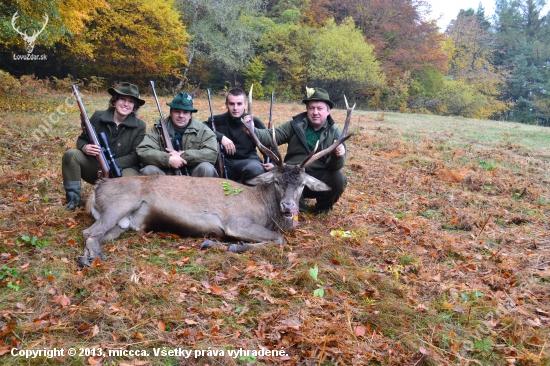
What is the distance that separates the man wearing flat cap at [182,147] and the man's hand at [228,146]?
485mm

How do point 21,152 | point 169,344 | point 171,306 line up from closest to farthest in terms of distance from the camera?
1. point 169,344
2. point 171,306
3. point 21,152

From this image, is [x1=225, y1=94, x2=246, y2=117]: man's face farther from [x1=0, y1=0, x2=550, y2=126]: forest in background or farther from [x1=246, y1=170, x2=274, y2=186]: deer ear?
[x1=0, y1=0, x2=550, y2=126]: forest in background

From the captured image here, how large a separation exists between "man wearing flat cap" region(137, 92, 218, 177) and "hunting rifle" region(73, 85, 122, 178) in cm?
44

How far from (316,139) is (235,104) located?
5.07ft

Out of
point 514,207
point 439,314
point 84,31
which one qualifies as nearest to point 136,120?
point 439,314

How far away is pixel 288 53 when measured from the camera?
115 feet

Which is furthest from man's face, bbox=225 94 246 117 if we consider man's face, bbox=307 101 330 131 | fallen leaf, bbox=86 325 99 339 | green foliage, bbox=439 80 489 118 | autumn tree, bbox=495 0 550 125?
autumn tree, bbox=495 0 550 125

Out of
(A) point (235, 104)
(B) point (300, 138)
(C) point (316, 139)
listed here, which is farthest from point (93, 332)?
(A) point (235, 104)

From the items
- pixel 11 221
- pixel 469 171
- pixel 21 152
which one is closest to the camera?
pixel 11 221

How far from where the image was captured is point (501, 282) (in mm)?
4629

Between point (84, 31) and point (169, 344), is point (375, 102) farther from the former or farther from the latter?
point (169, 344)

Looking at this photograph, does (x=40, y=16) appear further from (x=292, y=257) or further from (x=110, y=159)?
(x=292, y=257)

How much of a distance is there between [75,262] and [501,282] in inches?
186

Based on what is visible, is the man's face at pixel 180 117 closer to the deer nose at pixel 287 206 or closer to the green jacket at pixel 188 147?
the green jacket at pixel 188 147
